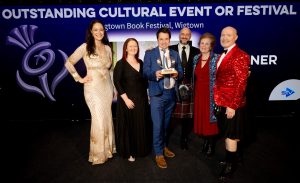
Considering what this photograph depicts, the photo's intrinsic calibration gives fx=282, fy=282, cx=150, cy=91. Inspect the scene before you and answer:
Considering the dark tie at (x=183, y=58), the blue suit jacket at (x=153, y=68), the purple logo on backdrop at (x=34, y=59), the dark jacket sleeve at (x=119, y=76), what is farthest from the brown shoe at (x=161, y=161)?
the purple logo on backdrop at (x=34, y=59)

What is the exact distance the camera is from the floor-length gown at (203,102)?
339 cm

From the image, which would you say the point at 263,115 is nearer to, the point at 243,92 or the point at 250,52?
the point at 250,52

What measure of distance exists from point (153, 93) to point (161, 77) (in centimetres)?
23

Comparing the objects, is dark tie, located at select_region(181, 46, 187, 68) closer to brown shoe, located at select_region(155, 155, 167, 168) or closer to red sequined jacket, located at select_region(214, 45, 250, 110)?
red sequined jacket, located at select_region(214, 45, 250, 110)

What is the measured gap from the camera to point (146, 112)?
3.58 m

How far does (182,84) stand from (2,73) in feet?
11.2

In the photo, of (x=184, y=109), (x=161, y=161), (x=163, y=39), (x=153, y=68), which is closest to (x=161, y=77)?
(x=153, y=68)

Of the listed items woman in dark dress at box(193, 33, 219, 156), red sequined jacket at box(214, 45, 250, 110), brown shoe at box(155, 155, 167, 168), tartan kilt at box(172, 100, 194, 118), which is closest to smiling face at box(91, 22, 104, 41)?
woman in dark dress at box(193, 33, 219, 156)

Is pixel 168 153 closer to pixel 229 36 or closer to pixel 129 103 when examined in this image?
pixel 129 103

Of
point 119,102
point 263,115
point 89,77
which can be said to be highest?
point 89,77

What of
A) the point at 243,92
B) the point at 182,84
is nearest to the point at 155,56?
the point at 182,84

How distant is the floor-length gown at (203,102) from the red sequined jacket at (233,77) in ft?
1.16

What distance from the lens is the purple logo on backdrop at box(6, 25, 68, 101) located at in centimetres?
495

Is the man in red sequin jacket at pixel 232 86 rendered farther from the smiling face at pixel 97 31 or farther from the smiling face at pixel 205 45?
the smiling face at pixel 97 31
